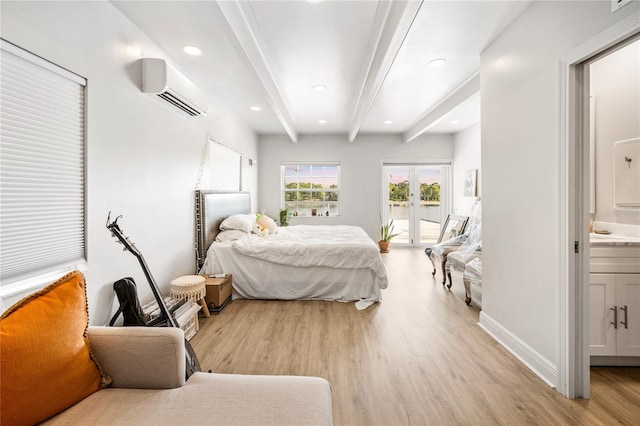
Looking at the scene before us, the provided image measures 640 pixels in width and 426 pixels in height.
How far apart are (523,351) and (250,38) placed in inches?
124

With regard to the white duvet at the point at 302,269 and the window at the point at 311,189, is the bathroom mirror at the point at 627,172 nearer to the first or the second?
the white duvet at the point at 302,269

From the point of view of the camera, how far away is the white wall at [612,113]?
2.25 m

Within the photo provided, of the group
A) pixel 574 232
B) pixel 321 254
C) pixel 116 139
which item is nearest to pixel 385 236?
pixel 321 254

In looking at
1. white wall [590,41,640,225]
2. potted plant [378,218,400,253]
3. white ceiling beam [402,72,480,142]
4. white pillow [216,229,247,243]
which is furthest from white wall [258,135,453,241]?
white wall [590,41,640,225]

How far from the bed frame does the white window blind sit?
64.3 inches

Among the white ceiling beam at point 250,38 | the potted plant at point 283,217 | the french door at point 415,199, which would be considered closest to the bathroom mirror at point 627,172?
the white ceiling beam at point 250,38

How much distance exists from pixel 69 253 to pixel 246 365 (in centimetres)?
133

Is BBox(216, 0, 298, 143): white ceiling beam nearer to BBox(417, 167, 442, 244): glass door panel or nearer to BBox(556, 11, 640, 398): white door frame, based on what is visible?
BBox(556, 11, 640, 398): white door frame

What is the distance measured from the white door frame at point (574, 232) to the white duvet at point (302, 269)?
1839mm

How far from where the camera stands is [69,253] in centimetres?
179

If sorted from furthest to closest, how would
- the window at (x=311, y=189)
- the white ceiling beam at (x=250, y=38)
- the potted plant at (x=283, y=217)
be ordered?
1. the window at (x=311, y=189)
2. the potted plant at (x=283, y=217)
3. the white ceiling beam at (x=250, y=38)

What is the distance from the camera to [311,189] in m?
6.78

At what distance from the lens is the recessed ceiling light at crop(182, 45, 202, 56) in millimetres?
2684

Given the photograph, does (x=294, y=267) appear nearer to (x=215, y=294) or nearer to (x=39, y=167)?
(x=215, y=294)
